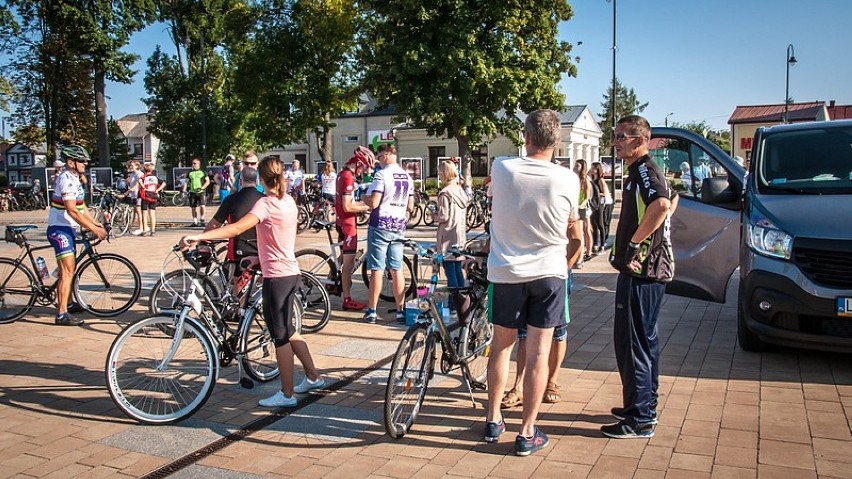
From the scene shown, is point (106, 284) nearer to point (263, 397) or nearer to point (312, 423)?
point (263, 397)

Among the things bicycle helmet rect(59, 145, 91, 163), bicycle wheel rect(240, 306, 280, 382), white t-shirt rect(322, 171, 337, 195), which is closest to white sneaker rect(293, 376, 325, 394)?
bicycle wheel rect(240, 306, 280, 382)

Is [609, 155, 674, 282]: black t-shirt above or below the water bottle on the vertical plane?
above

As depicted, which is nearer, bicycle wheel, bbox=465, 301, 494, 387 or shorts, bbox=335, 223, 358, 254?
bicycle wheel, bbox=465, 301, 494, 387

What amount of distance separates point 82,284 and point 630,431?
6.63 m

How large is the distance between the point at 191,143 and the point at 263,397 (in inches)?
1962

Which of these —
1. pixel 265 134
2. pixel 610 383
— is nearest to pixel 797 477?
pixel 610 383

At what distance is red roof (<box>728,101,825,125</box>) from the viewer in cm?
6084

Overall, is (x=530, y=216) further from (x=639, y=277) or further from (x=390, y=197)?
(x=390, y=197)

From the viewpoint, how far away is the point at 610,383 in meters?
5.64

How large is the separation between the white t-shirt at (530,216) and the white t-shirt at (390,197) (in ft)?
12.5

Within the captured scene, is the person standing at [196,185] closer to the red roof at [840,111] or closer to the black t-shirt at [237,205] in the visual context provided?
the black t-shirt at [237,205]

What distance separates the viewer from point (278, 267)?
5.09 meters

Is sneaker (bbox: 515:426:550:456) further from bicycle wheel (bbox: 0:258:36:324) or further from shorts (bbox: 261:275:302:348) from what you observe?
bicycle wheel (bbox: 0:258:36:324)

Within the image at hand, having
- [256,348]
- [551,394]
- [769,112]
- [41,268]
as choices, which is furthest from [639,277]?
[769,112]
